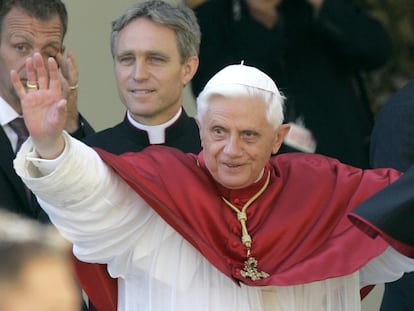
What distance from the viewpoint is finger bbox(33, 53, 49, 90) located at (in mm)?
3297

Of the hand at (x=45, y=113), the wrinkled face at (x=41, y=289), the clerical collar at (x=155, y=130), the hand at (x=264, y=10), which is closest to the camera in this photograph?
the wrinkled face at (x=41, y=289)

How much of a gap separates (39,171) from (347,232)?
1.02 meters

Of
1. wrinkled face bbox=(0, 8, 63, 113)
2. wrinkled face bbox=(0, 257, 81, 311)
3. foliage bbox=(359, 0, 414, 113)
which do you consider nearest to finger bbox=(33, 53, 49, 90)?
wrinkled face bbox=(0, 8, 63, 113)

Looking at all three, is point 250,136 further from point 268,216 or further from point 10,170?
point 10,170

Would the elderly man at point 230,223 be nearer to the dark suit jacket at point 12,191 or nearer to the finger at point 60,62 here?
the dark suit jacket at point 12,191

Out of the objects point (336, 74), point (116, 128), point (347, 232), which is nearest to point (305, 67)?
point (336, 74)

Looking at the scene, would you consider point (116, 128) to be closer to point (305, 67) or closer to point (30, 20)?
point (30, 20)

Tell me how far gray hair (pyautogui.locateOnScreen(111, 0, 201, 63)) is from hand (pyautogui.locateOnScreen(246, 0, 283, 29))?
407mm

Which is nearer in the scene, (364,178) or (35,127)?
(35,127)

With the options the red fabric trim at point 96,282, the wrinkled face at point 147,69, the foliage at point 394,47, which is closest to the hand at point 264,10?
the wrinkled face at point 147,69

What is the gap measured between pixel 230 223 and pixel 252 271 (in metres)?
0.20

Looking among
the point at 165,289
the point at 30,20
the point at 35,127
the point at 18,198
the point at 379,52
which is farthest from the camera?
the point at 379,52

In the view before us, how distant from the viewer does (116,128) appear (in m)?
4.30

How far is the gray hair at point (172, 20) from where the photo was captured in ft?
13.9
